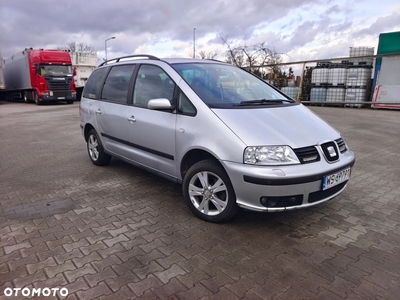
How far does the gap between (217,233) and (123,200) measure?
56.2 inches

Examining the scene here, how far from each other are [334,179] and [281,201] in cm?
63

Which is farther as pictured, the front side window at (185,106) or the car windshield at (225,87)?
the car windshield at (225,87)

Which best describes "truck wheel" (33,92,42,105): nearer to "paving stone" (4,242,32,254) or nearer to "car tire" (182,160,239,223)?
"paving stone" (4,242,32,254)

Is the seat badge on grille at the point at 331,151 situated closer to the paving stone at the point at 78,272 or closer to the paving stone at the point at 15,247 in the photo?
the paving stone at the point at 78,272

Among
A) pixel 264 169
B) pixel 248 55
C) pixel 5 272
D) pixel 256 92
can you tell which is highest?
pixel 248 55

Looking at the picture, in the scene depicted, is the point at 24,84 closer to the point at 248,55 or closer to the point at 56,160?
the point at 248,55

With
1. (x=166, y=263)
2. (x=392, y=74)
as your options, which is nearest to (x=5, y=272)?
(x=166, y=263)

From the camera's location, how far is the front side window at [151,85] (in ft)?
12.5

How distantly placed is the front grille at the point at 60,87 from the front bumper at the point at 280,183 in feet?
66.0

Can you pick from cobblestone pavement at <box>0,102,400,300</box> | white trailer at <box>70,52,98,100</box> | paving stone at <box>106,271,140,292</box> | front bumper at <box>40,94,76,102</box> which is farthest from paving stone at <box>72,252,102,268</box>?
white trailer at <box>70,52,98,100</box>

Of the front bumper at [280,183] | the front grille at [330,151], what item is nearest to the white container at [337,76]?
the front grille at [330,151]

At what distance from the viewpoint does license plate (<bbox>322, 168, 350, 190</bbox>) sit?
120 inches

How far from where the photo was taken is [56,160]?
19.9ft

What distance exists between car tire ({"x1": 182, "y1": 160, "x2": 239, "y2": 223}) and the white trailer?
917 inches
